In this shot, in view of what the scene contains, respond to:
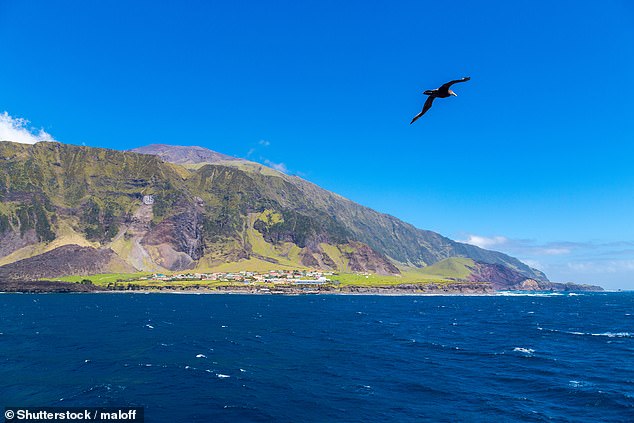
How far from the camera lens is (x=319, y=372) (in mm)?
71875

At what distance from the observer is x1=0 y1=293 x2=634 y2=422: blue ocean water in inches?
2128

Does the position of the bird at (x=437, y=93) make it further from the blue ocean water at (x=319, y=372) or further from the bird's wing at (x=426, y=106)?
the blue ocean water at (x=319, y=372)

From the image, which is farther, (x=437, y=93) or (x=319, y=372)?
(x=319, y=372)

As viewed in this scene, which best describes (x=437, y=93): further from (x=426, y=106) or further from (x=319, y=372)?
(x=319, y=372)

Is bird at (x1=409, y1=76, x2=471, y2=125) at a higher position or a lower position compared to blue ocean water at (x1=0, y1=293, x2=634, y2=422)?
higher

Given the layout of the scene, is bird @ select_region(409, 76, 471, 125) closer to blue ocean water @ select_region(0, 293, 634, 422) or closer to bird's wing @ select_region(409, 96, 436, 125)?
bird's wing @ select_region(409, 96, 436, 125)

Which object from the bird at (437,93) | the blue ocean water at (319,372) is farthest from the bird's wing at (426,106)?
the blue ocean water at (319,372)

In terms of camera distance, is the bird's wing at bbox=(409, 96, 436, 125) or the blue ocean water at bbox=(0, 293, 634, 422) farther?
the blue ocean water at bbox=(0, 293, 634, 422)

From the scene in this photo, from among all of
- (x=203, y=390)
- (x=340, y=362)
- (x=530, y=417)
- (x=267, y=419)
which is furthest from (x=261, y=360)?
(x=530, y=417)

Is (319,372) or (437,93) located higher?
(437,93)

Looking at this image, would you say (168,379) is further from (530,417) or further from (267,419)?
(530,417)

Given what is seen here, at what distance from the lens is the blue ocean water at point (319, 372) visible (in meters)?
54.1

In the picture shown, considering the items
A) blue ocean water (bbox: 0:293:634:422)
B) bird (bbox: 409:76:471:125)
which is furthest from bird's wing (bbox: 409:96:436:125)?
blue ocean water (bbox: 0:293:634:422)

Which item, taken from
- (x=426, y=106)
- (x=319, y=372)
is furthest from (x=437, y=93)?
(x=319, y=372)
